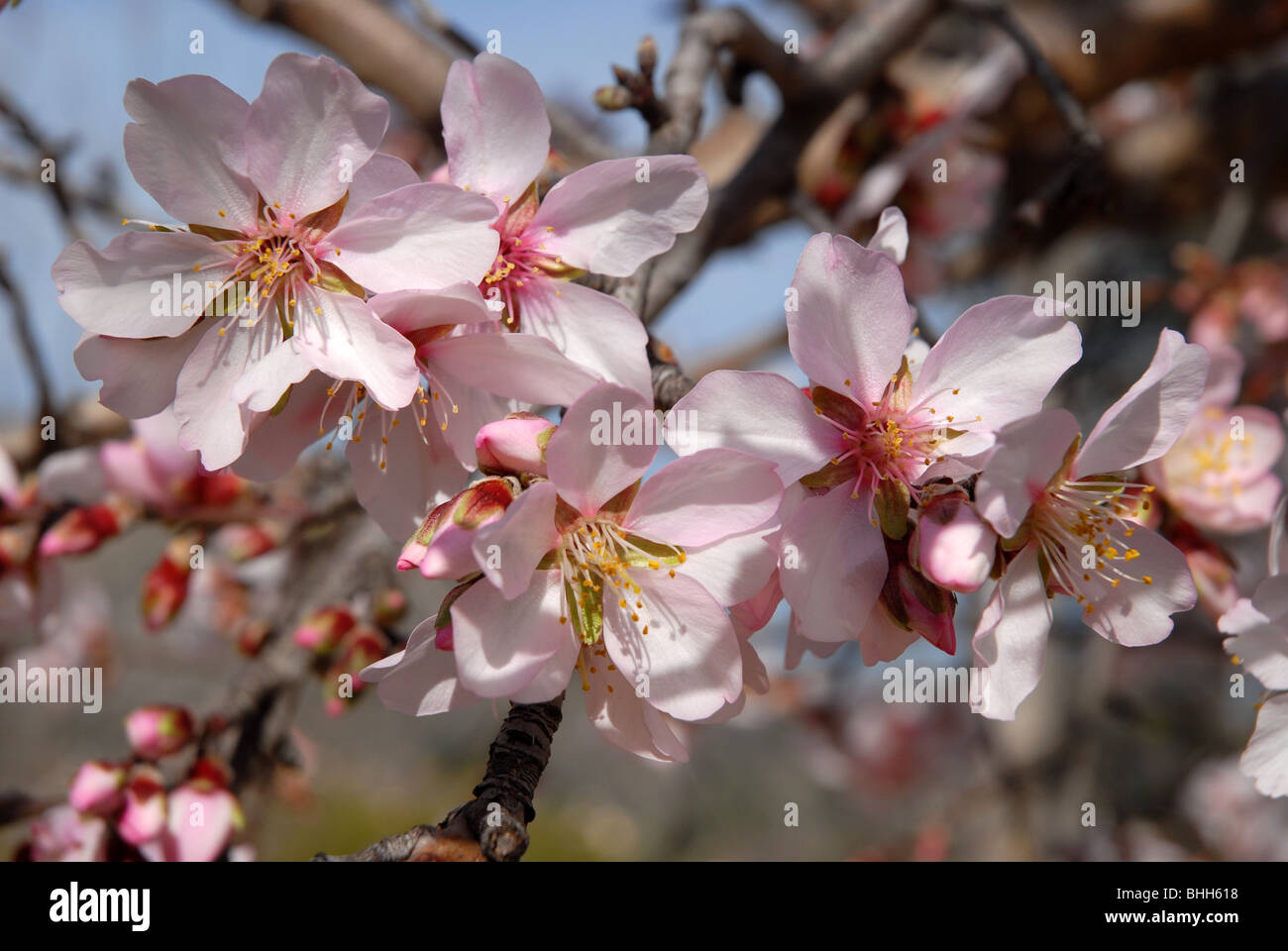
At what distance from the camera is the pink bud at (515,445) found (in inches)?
24.3

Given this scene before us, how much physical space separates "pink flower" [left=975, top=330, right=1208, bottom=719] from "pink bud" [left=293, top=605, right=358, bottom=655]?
0.83 meters

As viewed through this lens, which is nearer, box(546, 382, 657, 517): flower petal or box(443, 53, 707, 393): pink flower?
box(546, 382, 657, 517): flower petal

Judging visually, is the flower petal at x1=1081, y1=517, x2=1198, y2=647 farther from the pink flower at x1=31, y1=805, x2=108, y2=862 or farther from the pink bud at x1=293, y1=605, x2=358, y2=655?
the pink flower at x1=31, y1=805, x2=108, y2=862

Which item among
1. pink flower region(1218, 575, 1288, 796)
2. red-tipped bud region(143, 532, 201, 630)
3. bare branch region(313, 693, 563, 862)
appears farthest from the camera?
red-tipped bud region(143, 532, 201, 630)

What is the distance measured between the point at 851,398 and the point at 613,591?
0.80 ft

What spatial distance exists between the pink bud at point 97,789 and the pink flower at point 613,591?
569 mm

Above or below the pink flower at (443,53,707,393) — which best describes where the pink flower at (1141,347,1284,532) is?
below

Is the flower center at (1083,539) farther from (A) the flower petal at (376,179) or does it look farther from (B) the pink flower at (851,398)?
(A) the flower petal at (376,179)

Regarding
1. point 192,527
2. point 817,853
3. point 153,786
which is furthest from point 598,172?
point 817,853

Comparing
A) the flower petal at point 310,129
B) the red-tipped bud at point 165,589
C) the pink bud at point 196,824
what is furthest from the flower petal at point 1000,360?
the red-tipped bud at point 165,589

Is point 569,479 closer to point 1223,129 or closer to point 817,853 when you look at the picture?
point 1223,129

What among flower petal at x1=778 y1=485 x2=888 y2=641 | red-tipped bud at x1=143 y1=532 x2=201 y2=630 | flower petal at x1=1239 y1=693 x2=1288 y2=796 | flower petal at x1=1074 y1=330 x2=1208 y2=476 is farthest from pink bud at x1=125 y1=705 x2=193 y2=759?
flower petal at x1=1239 y1=693 x2=1288 y2=796

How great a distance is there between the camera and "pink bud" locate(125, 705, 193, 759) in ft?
3.41

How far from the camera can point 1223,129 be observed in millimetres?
2359
